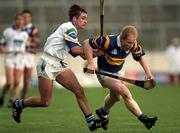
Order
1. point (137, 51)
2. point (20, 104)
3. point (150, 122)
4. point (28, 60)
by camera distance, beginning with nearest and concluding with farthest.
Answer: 1. point (150, 122)
2. point (137, 51)
3. point (20, 104)
4. point (28, 60)

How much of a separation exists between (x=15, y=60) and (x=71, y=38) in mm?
7300

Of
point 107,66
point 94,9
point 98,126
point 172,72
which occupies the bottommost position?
point 172,72

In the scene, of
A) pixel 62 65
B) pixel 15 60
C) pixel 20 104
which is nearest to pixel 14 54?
pixel 15 60

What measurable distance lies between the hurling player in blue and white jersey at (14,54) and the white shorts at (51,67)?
663 cm

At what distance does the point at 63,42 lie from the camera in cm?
1114

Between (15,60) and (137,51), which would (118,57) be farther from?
(15,60)

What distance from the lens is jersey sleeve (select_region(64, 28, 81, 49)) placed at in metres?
10.9

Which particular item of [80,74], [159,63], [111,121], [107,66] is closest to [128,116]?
[111,121]

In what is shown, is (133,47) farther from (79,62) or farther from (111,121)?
(79,62)

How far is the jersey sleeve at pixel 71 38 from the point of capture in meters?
10.9

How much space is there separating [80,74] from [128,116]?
16585 millimetres

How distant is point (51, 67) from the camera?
440 inches

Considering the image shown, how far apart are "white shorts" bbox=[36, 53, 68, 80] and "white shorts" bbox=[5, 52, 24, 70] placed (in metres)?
6.82

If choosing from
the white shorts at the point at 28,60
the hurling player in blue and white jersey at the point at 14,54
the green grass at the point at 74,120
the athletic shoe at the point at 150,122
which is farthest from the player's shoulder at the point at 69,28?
the white shorts at the point at 28,60
